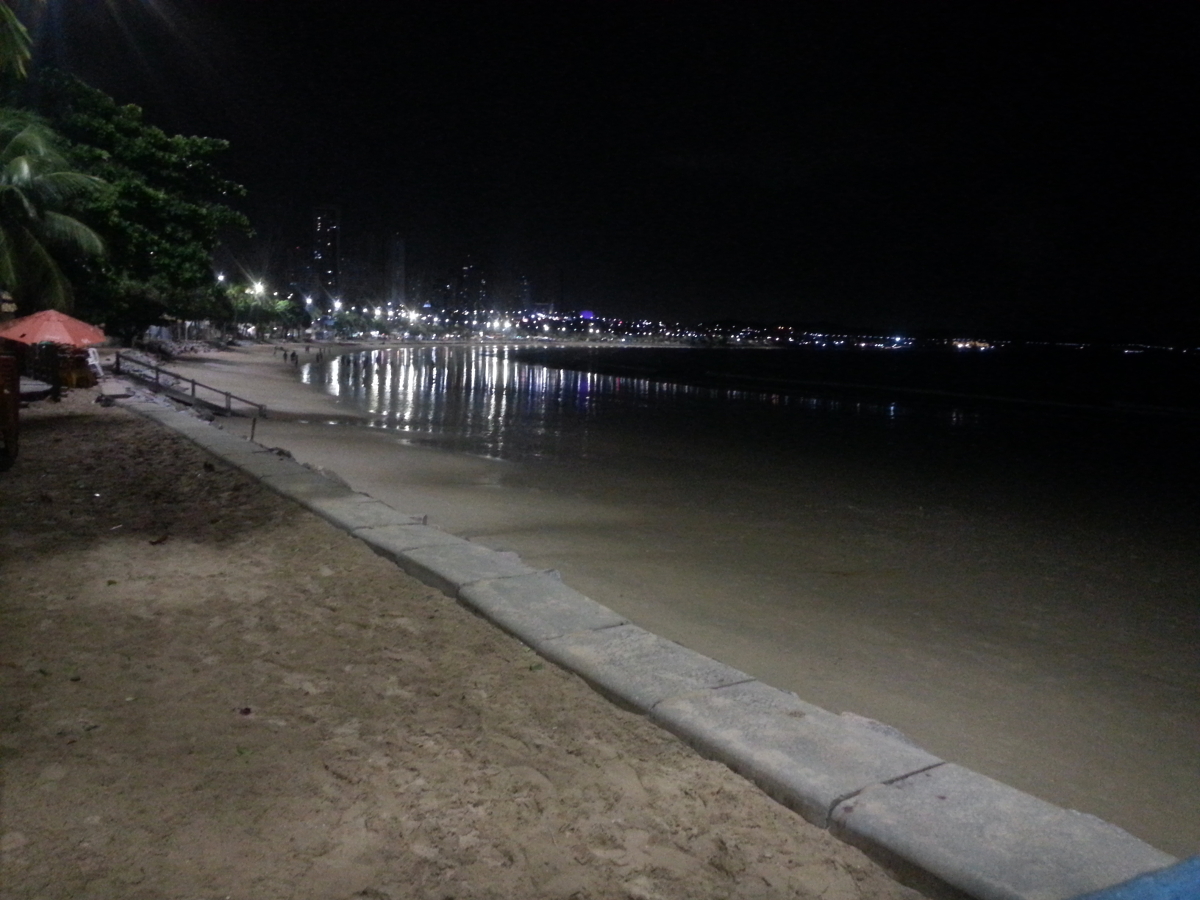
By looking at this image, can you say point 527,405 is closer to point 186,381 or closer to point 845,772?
point 186,381

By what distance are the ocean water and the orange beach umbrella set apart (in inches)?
218

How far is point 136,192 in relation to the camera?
79.0 feet

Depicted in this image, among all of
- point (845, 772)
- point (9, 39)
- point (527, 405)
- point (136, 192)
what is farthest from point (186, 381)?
point (845, 772)

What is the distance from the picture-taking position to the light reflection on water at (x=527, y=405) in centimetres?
2094

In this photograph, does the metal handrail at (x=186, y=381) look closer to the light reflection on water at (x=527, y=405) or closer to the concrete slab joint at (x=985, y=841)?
the light reflection on water at (x=527, y=405)

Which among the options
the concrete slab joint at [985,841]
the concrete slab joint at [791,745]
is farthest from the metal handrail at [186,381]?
the concrete slab joint at [985,841]

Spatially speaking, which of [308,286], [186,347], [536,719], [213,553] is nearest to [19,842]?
[536,719]

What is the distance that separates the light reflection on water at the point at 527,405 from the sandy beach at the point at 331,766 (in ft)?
40.5

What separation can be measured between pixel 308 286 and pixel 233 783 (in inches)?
7851

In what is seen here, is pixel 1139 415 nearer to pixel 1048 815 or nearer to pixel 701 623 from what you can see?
pixel 701 623

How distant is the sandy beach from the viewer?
9.49 feet

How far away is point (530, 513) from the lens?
1179 centimetres

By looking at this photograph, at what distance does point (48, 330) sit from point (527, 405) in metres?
16.0

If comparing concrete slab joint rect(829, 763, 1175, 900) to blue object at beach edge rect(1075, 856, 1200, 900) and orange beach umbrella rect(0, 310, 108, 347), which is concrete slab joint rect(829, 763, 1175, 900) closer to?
blue object at beach edge rect(1075, 856, 1200, 900)
